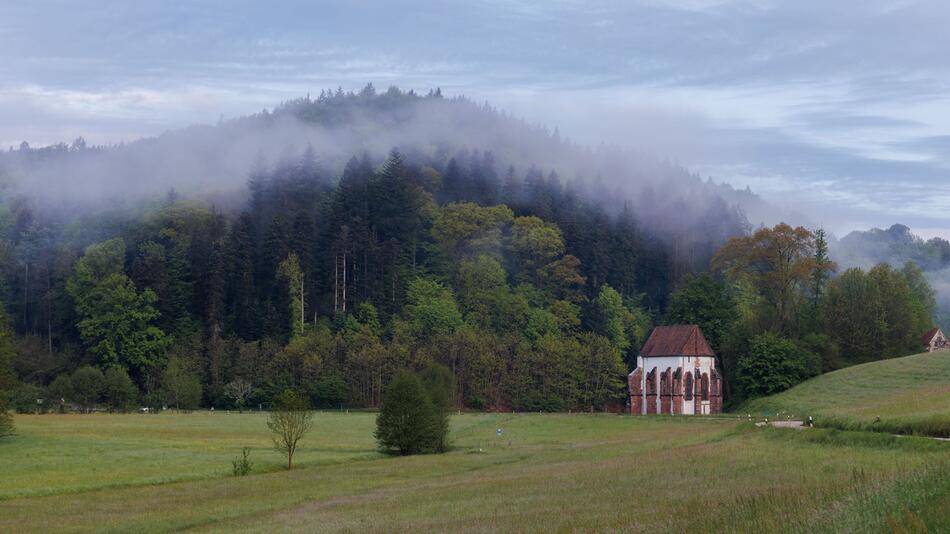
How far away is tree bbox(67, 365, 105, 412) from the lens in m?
133

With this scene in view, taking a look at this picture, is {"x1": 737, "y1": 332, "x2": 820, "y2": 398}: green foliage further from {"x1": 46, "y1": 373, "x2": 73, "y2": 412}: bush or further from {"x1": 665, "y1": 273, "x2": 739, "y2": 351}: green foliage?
{"x1": 46, "y1": 373, "x2": 73, "y2": 412}: bush

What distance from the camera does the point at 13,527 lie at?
4444cm

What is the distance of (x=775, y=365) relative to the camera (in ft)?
383

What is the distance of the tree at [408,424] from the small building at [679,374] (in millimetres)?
A: 51439

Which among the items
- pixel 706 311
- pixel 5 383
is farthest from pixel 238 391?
pixel 706 311

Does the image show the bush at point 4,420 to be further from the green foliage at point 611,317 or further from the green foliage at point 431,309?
the green foliage at point 611,317

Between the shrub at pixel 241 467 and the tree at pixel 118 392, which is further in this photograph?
the tree at pixel 118 392

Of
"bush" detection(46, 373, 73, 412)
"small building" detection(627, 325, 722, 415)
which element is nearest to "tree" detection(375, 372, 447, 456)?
"small building" detection(627, 325, 722, 415)

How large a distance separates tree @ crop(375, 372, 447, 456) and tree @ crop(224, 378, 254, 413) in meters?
60.4

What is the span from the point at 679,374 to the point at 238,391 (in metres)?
52.9

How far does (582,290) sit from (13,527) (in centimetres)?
13723

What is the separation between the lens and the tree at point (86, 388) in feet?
436

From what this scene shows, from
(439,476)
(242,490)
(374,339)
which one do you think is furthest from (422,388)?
(374,339)

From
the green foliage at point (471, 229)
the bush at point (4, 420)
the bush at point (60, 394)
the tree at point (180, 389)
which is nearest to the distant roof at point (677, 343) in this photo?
the green foliage at point (471, 229)
